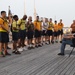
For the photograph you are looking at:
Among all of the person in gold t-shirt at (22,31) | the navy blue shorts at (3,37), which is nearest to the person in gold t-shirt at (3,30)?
the navy blue shorts at (3,37)

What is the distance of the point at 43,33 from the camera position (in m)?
20.1

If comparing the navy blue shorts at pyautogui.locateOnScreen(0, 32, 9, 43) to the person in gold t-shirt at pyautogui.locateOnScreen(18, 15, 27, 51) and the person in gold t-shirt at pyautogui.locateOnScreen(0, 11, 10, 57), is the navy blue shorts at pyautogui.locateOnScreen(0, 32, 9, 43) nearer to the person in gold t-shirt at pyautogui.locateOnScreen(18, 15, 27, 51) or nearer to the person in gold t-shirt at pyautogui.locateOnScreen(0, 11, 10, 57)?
the person in gold t-shirt at pyautogui.locateOnScreen(0, 11, 10, 57)

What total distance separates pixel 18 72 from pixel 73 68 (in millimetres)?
1624

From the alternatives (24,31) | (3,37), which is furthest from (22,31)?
(3,37)

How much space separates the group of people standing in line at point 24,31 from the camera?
12.2 m

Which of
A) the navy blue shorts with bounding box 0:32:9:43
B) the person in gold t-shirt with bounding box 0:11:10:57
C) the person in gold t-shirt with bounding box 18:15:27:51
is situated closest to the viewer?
the person in gold t-shirt with bounding box 0:11:10:57

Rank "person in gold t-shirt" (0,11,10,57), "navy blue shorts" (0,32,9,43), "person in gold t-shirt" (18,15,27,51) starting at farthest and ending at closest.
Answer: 1. "person in gold t-shirt" (18,15,27,51)
2. "navy blue shorts" (0,32,9,43)
3. "person in gold t-shirt" (0,11,10,57)

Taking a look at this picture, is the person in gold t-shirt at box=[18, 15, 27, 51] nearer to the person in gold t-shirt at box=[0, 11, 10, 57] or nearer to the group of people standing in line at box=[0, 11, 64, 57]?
the group of people standing in line at box=[0, 11, 64, 57]

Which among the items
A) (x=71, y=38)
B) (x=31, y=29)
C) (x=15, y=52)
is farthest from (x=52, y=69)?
(x=31, y=29)

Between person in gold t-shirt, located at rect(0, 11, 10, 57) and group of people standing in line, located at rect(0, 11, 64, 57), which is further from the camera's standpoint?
group of people standing in line, located at rect(0, 11, 64, 57)

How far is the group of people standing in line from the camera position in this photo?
39.9 feet

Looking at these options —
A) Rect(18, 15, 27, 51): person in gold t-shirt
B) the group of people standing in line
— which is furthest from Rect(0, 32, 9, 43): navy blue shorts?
Rect(18, 15, 27, 51): person in gold t-shirt

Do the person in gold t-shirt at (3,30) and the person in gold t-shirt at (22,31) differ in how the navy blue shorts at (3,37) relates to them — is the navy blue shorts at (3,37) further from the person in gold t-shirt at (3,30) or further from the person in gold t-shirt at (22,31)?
the person in gold t-shirt at (22,31)

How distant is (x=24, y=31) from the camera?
15.2 m
